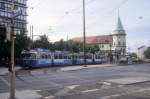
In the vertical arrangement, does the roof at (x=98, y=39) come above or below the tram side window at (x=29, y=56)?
above

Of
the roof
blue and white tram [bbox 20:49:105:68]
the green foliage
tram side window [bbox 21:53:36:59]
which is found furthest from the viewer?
the roof

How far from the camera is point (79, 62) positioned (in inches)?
2340

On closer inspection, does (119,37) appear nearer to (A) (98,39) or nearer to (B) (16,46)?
(A) (98,39)

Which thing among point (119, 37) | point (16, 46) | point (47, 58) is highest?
point (119, 37)

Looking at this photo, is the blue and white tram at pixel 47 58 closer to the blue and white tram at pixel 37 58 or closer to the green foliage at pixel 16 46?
the blue and white tram at pixel 37 58

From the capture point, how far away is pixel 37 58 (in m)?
47.4

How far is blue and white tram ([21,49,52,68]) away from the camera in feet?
156

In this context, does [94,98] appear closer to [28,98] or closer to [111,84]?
[28,98]

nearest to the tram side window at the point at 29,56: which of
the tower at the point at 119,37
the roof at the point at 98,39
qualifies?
the tower at the point at 119,37

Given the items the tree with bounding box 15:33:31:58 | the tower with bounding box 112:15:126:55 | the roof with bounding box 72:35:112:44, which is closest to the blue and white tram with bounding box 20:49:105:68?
the tree with bounding box 15:33:31:58

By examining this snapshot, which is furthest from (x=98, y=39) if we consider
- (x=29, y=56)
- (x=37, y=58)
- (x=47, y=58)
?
(x=37, y=58)

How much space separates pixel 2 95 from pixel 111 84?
8.04 metres

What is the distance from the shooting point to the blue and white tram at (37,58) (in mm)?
47531

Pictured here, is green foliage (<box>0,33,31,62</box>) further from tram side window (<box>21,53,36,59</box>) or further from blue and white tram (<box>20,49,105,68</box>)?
tram side window (<box>21,53,36,59</box>)
